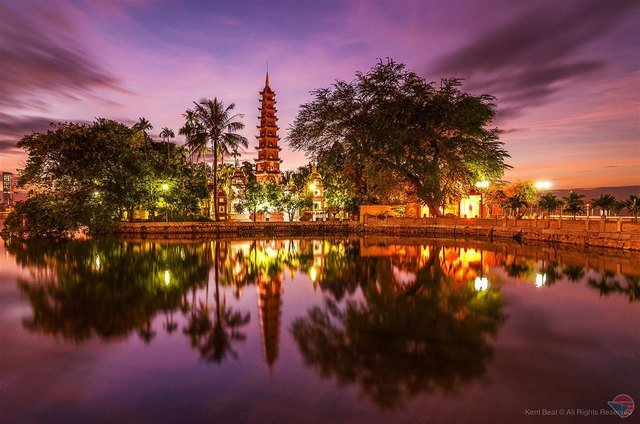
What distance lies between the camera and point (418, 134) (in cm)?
3572

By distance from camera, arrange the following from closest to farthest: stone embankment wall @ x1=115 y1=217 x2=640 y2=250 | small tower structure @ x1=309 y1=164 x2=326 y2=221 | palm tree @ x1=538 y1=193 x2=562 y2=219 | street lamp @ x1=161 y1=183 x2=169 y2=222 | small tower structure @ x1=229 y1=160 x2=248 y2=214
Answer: stone embankment wall @ x1=115 y1=217 x2=640 y2=250 < palm tree @ x1=538 y1=193 x2=562 y2=219 < street lamp @ x1=161 y1=183 x2=169 y2=222 < small tower structure @ x1=229 y1=160 x2=248 y2=214 < small tower structure @ x1=309 y1=164 x2=326 y2=221

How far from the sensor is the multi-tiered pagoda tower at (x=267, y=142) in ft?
238

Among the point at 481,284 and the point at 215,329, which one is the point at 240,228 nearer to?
the point at 481,284

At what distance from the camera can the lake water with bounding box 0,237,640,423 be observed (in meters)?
5.74

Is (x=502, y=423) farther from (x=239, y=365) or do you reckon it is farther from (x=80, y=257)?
(x=80, y=257)

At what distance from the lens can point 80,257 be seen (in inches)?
851

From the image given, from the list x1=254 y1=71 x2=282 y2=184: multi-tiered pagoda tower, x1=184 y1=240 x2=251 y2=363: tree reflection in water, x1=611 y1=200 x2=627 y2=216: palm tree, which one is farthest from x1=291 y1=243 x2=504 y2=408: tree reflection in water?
x1=254 y1=71 x2=282 y2=184: multi-tiered pagoda tower

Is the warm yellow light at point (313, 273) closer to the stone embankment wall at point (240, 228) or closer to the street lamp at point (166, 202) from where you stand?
the stone embankment wall at point (240, 228)

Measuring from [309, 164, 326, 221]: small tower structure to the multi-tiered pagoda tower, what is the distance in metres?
8.52

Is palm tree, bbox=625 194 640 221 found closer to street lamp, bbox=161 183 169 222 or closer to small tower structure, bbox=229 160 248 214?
street lamp, bbox=161 183 169 222

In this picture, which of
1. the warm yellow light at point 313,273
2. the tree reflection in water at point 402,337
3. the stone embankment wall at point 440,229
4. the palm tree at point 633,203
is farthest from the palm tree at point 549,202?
the tree reflection in water at point 402,337

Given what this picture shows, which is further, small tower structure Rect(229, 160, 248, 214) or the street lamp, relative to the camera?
small tower structure Rect(229, 160, 248, 214)

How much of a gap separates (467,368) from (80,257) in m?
21.0

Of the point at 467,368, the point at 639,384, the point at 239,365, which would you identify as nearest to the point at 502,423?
the point at 467,368
